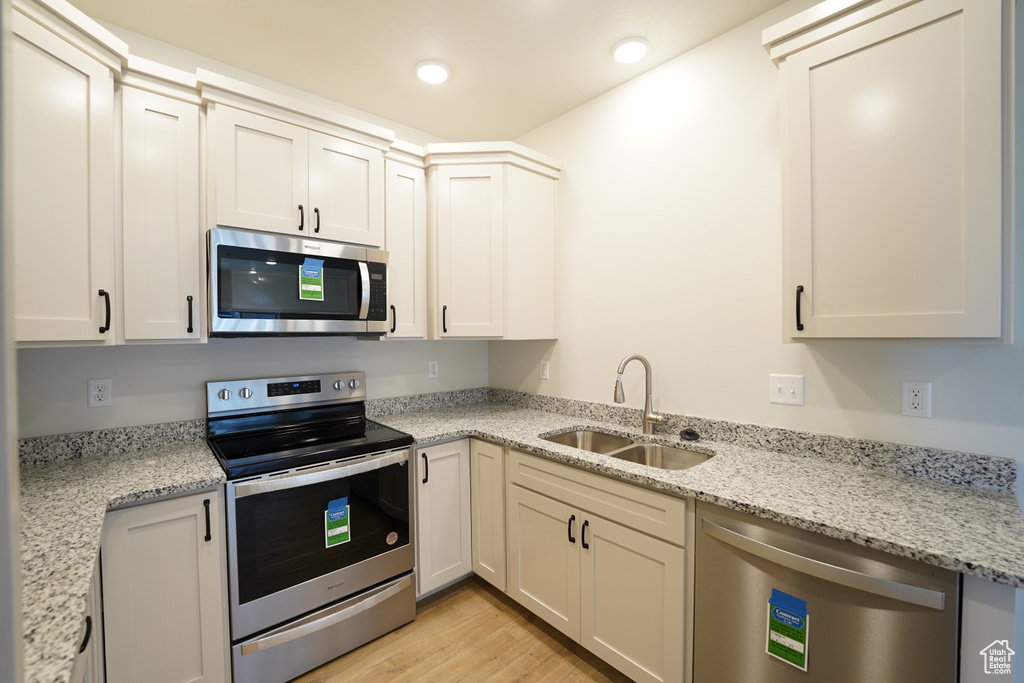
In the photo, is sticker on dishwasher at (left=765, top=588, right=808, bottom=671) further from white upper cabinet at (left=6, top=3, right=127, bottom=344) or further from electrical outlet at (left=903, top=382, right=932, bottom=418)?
white upper cabinet at (left=6, top=3, right=127, bottom=344)

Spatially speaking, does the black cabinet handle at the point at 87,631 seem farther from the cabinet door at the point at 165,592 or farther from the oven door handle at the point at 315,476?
the oven door handle at the point at 315,476

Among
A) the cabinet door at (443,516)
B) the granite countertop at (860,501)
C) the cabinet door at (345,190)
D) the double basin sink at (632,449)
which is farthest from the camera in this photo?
the cabinet door at (443,516)

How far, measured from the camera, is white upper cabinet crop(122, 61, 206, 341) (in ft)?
5.42

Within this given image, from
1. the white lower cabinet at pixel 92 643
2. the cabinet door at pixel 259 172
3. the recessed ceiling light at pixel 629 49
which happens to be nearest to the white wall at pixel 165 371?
the cabinet door at pixel 259 172

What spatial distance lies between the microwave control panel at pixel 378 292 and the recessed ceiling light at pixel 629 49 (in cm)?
148

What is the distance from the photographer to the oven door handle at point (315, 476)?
1607 mm

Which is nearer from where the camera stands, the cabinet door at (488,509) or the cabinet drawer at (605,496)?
the cabinet drawer at (605,496)

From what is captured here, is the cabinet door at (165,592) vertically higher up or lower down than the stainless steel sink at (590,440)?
lower down

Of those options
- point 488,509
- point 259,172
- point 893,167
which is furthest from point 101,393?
point 893,167

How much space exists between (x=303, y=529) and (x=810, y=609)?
1.72m

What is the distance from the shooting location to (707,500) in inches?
54.0

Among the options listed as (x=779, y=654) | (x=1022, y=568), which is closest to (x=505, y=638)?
(x=779, y=654)

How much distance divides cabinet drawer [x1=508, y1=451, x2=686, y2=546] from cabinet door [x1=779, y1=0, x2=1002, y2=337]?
29.7 inches

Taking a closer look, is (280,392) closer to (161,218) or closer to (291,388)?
(291,388)
